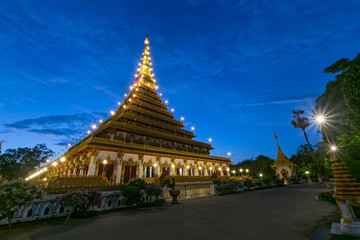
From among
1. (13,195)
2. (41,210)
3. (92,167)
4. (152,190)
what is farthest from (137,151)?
(13,195)

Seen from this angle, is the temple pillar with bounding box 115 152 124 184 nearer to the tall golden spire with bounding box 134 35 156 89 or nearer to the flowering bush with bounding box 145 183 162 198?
the flowering bush with bounding box 145 183 162 198

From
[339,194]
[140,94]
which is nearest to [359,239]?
[339,194]

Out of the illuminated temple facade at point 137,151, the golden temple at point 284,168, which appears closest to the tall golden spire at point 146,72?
the illuminated temple facade at point 137,151

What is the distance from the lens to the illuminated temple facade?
19031 mm

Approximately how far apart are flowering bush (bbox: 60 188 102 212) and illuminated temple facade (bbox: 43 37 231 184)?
9.31 metres

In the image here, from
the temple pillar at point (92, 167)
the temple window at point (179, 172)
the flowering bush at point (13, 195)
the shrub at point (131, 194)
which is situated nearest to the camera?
the flowering bush at point (13, 195)

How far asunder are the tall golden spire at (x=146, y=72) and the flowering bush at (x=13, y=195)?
36273mm

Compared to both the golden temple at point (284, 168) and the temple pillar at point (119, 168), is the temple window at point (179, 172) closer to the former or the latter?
the temple pillar at point (119, 168)

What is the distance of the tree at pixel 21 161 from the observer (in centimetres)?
4320

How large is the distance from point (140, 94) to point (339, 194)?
33.1 m

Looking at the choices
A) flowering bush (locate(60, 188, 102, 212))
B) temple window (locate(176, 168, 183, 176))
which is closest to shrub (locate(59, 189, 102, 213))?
flowering bush (locate(60, 188, 102, 212))

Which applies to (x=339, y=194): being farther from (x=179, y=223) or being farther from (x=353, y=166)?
(x=179, y=223)

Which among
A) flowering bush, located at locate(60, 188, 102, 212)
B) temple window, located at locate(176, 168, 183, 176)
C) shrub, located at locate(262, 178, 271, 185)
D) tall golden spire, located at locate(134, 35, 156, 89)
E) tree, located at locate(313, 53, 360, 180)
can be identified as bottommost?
shrub, located at locate(262, 178, 271, 185)

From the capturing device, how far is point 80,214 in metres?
7.88
